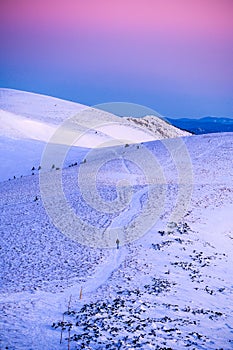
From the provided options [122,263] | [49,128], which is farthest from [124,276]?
[49,128]

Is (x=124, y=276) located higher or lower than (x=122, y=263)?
lower

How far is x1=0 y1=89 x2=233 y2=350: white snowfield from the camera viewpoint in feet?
38.9

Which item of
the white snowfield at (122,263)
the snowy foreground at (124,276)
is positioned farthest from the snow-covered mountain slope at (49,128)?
the snowy foreground at (124,276)

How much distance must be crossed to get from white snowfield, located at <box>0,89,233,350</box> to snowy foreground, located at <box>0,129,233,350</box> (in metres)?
0.04

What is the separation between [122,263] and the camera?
1730 cm

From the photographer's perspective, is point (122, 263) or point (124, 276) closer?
point (124, 276)

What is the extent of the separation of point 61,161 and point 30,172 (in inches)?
196

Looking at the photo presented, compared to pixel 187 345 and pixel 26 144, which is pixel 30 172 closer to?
pixel 26 144

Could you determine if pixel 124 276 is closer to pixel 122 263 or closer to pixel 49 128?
pixel 122 263

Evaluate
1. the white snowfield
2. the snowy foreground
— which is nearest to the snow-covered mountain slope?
the white snowfield

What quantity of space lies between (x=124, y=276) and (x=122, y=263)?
140 cm

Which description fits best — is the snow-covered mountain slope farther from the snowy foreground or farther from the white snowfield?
the snowy foreground

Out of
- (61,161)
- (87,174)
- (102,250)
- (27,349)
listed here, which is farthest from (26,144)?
(27,349)

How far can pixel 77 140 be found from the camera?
5478 cm
